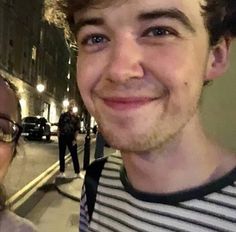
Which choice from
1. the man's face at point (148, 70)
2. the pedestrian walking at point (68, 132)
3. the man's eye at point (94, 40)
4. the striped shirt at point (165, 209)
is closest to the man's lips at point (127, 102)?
the man's face at point (148, 70)

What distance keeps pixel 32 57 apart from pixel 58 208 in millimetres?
34622

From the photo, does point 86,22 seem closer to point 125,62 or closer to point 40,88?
point 125,62

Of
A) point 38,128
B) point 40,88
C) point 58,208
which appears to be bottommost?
point 38,128

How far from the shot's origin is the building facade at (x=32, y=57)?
118 ft

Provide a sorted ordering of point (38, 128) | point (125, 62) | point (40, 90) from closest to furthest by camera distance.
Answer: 1. point (125, 62)
2. point (38, 128)
3. point (40, 90)

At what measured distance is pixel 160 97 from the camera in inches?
57.1

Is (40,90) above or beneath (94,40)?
beneath

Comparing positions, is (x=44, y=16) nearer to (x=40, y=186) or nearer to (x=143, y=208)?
(x=143, y=208)

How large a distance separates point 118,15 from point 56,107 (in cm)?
5072

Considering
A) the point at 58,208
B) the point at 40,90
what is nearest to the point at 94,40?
the point at 58,208

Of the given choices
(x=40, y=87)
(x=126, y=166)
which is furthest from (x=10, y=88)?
(x=40, y=87)

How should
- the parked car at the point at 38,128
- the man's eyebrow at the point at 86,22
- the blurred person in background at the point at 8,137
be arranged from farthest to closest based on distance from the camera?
1. the parked car at the point at 38,128
2. the blurred person in background at the point at 8,137
3. the man's eyebrow at the point at 86,22

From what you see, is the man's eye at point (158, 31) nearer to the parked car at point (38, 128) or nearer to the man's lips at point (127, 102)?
the man's lips at point (127, 102)

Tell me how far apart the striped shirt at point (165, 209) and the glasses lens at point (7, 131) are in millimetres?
500
